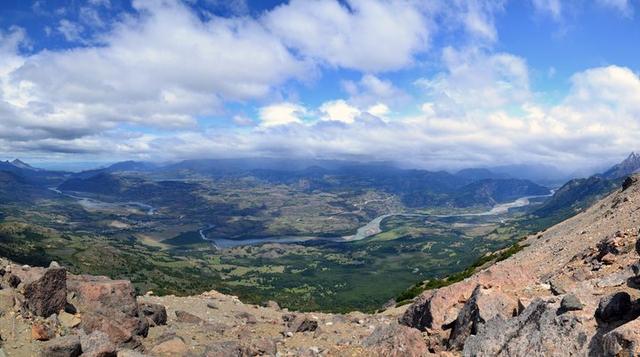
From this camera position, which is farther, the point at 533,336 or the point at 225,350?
the point at 225,350

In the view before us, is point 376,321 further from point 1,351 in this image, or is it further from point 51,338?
point 1,351

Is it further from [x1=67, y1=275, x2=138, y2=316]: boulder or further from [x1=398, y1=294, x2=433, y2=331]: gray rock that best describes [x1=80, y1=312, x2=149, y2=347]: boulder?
[x1=398, y1=294, x2=433, y2=331]: gray rock

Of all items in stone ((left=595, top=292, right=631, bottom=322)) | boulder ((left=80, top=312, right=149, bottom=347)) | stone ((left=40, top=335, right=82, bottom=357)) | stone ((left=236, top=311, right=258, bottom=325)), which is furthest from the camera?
stone ((left=236, top=311, right=258, bottom=325))

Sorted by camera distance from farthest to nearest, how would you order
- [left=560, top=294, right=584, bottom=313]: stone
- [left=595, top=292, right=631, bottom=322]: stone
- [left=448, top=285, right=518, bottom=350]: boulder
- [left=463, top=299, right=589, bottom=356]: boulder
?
[left=448, top=285, right=518, bottom=350]: boulder, [left=560, top=294, right=584, bottom=313]: stone, [left=463, top=299, right=589, bottom=356]: boulder, [left=595, top=292, right=631, bottom=322]: stone

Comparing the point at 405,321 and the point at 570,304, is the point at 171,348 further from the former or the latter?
the point at 570,304

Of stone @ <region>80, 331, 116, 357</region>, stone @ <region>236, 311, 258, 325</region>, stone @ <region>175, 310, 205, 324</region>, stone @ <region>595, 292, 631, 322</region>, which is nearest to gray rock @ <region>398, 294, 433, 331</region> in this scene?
stone @ <region>595, 292, 631, 322</region>

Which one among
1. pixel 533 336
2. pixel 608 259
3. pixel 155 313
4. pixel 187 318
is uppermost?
pixel 608 259

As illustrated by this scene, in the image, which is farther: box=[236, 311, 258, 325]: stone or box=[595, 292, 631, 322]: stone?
box=[236, 311, 258, 325]: stone

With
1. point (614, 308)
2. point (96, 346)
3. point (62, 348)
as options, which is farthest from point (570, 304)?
point (62, 348)
